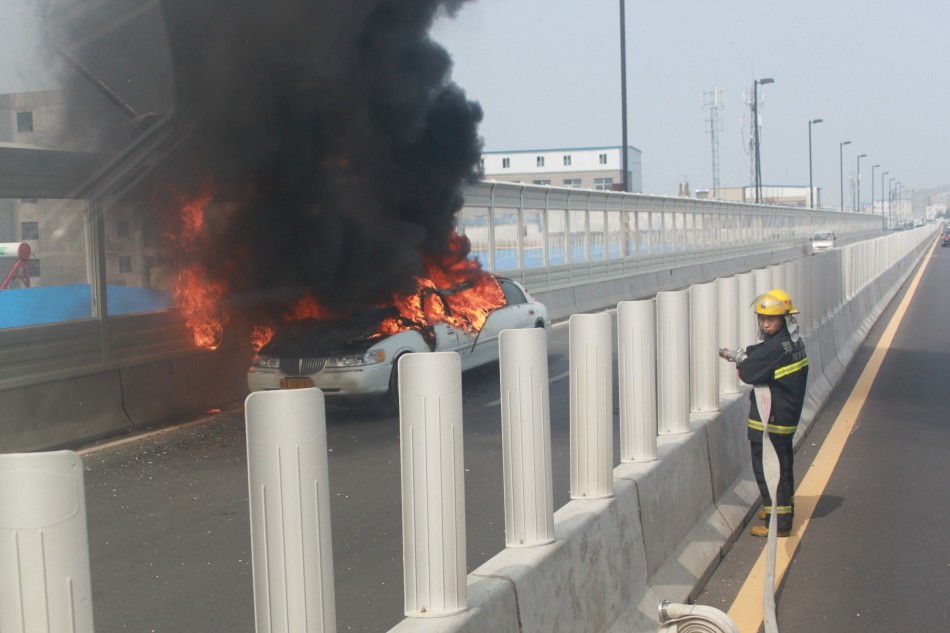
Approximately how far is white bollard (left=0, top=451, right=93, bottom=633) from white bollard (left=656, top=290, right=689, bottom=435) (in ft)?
14.2

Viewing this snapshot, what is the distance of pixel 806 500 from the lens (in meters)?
7.14

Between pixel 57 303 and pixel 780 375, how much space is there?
8405 millimetres

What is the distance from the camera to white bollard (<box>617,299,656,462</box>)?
5.15 m

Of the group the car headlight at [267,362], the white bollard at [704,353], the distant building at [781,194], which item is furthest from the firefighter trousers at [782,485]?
the distant building at [781,194]

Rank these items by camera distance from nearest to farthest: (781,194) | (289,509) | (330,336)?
(289,509) < (330,336) < (781,194)

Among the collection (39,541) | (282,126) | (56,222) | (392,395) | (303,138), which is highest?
(282,126)

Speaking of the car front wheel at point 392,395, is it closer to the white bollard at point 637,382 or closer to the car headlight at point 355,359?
the car headlight at point 355,359

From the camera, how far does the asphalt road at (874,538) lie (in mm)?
5012

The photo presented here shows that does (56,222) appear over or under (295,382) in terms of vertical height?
over

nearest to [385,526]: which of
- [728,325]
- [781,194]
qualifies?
[728,325]

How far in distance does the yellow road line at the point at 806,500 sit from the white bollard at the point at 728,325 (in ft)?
3.08

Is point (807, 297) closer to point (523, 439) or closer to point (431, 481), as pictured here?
point (523, 439)

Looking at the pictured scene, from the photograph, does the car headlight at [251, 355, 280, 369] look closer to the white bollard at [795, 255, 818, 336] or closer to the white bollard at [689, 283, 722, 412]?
the white bollard at [795, 255, 818, 336]

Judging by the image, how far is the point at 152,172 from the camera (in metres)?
14.2
